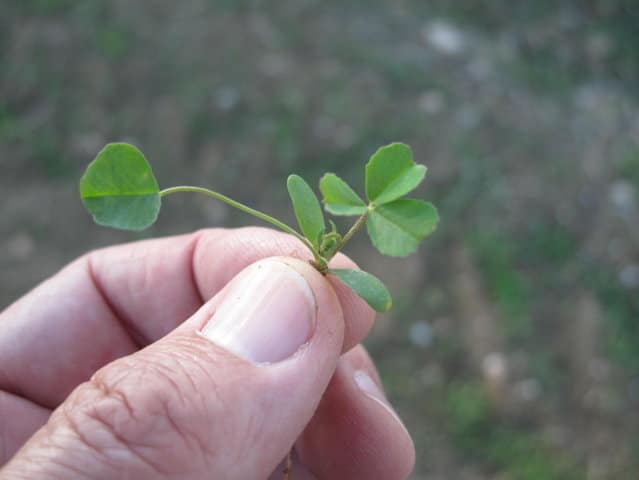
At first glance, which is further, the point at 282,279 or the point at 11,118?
the point at 11,118

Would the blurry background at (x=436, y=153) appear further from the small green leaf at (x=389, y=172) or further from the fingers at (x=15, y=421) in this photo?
the small green leaf at (x=389, y=172)

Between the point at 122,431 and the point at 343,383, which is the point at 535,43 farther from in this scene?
the point at 122,431

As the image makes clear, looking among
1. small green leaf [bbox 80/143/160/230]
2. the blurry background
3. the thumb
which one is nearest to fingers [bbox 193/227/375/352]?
the thumb

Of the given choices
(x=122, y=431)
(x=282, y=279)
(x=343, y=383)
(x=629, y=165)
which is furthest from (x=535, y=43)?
(x=122, y=431)

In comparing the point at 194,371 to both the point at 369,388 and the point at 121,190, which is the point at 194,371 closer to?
the point at 121,190

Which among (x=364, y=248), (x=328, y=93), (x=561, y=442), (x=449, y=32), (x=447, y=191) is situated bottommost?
(x=561, y=442)

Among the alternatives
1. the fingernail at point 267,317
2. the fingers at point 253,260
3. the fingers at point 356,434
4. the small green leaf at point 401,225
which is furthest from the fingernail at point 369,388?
the small green leaf at point 401,225
